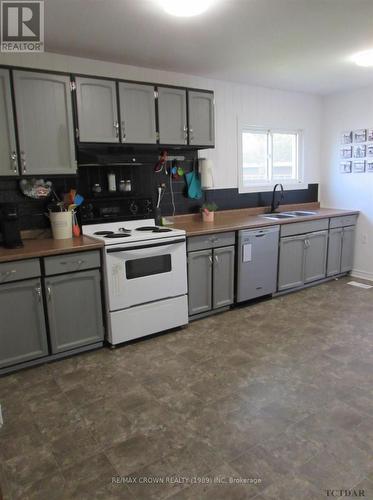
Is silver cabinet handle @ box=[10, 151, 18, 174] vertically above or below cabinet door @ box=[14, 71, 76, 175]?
below

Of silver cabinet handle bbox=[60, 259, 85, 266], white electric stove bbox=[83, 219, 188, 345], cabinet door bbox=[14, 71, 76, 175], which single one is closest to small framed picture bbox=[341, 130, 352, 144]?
white electric stove bbox=[83, 219, 188, 345]

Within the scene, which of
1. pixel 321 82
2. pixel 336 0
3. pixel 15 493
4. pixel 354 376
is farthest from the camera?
pixel 321 82

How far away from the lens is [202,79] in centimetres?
396

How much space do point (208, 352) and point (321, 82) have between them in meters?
3.40

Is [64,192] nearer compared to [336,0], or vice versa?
[336,0]

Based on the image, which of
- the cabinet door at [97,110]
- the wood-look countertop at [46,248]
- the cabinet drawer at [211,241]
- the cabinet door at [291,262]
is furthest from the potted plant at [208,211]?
the wood-look countertop at [46,248]

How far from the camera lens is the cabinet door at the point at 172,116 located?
3.35 meters

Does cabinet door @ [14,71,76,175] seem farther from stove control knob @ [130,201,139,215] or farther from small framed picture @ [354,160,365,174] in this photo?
small framed picture @ [354,160,365,174]

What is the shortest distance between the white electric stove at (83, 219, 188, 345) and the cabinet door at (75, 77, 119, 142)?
77cm

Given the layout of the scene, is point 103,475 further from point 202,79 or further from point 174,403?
point 202,79

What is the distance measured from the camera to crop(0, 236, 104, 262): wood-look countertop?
2.52 meters

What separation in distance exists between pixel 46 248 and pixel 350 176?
3.99 m

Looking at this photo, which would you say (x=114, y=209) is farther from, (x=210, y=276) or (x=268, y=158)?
(x=268, y=158)

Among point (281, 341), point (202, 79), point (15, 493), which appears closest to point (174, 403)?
point (15, 493)
